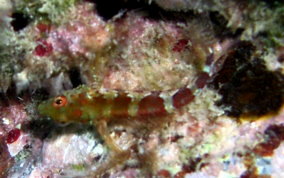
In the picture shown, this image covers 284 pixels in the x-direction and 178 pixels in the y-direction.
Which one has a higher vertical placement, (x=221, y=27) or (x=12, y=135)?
(x=221, y=27)

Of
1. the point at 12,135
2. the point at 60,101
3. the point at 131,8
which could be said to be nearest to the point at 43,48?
the point at 60,101

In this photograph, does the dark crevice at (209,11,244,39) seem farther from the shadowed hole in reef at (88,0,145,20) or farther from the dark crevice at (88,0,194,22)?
the shadowed hole in reef at (88,0,145,20)

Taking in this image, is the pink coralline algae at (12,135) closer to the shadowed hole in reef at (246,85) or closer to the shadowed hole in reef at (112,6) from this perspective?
the shadowed hole in reef at (112,6)

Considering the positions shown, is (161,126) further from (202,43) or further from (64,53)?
(64,53)

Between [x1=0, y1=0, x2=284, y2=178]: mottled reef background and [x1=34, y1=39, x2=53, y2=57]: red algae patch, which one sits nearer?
[x1=0, y1=0, x2=284, y2=178]: mottled reef background

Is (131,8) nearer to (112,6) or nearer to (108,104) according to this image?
(112,6)

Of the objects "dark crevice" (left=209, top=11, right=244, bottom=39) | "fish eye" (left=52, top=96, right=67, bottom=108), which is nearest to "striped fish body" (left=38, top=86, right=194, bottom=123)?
"fish eye" (left=52, top=96, right=67, bottom=108)
